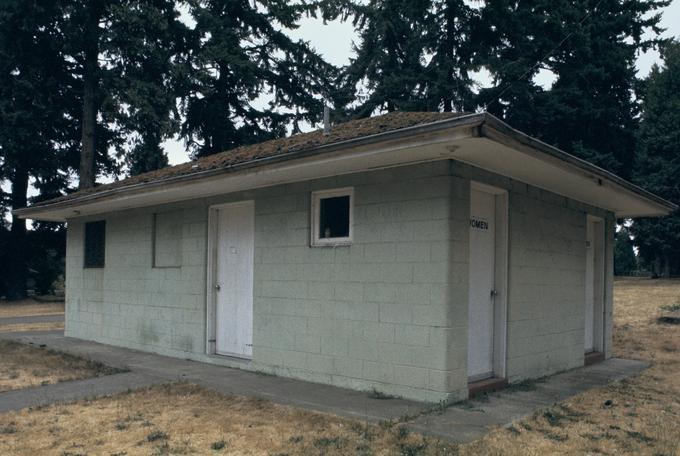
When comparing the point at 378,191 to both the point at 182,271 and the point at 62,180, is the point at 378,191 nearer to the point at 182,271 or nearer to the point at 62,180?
the point at 182,271

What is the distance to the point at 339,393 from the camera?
6930 mm

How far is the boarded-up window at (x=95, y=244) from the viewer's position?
11859mm

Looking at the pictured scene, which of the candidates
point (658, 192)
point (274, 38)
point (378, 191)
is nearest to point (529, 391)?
point (378, 191)

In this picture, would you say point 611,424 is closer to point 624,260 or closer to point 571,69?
point 571,69

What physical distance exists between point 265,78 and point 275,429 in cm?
2452

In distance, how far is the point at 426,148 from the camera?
19.9 feet

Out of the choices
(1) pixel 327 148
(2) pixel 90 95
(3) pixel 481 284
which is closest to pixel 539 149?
(3) pixel 481 284

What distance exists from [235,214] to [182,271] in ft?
5.00

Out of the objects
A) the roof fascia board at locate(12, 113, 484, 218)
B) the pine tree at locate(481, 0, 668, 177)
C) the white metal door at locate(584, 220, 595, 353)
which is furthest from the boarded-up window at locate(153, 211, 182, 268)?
the pine tree at locate(481, 0, 668, 177)

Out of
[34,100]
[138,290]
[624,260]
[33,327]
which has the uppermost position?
[34,100]

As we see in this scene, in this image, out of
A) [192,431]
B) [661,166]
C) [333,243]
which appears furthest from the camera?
[661,166]

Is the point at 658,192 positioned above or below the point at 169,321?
above

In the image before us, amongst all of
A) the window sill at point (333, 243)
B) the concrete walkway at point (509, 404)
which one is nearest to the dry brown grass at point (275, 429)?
the concrete walkway at point (509, 404)

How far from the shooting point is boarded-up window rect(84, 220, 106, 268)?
11.9 metres
